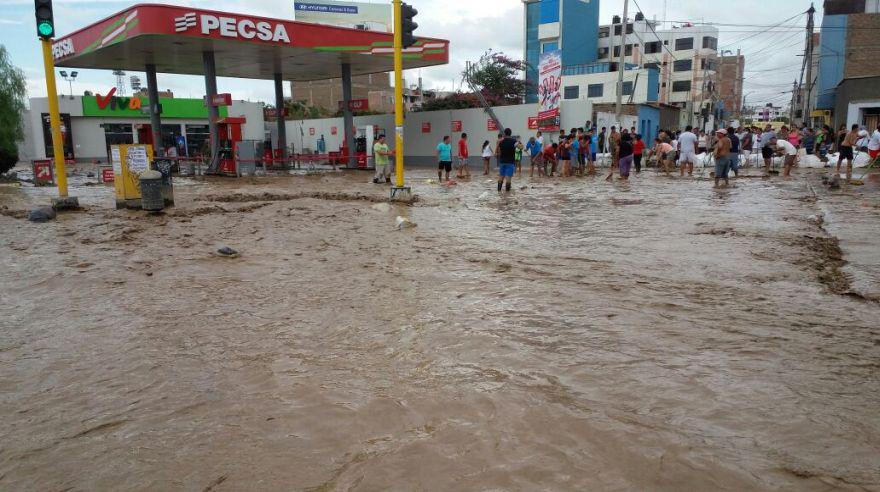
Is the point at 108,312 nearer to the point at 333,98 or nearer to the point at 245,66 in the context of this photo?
the point at 245,66

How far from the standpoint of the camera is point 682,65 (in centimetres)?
6712

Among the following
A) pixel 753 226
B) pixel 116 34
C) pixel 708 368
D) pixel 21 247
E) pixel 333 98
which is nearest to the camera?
Result: pixel 708 368

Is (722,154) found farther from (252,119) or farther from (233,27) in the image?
(252,119)

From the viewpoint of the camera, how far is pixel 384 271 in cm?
668

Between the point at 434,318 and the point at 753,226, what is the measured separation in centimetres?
647

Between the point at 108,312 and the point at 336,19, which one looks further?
the point at 336,19

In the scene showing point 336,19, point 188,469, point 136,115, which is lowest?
point 188,469

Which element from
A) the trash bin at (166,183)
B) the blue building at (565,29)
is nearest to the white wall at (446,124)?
the trash bin at (166,183)

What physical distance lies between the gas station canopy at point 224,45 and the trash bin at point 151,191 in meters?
9.65

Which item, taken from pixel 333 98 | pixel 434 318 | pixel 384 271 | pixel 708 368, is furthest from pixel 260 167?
pixel 333 98

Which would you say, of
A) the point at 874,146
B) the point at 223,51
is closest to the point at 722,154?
the point at 874,146

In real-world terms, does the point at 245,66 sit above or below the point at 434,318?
above

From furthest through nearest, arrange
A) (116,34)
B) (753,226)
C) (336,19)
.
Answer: (336,19), (116,34), (753,226)

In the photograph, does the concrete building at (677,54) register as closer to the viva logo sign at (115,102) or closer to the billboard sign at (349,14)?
the billboard sign at (349,14)
